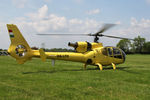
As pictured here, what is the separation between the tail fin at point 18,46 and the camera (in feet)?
46.1

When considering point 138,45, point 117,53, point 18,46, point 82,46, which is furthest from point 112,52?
point 138,45

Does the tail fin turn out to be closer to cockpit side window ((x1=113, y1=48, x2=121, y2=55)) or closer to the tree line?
cockpit side window ((x1=113, y1=48, x2=121, y2=55))

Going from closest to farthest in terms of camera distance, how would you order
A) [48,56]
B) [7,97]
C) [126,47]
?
1. [7,97]
2. [48,56]
3. [126,47]

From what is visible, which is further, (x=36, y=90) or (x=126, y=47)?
(x=126, y=47)

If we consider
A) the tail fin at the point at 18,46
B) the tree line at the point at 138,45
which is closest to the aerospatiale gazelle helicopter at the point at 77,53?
the tail fin at the point at 18,46

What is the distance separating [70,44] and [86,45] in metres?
1.76

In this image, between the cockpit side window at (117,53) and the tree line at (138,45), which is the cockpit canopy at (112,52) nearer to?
the cockpit side window at (117,53)

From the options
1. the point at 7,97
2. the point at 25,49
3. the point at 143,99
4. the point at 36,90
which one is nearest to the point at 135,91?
the point at 143,99

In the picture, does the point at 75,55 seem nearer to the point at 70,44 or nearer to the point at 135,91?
the point at 70,44

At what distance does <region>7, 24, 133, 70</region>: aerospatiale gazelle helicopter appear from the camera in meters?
Answer: 14.2

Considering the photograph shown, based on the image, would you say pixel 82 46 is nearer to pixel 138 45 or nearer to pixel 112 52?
pixel 112 52

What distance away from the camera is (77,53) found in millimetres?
17000

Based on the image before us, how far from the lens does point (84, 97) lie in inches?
269

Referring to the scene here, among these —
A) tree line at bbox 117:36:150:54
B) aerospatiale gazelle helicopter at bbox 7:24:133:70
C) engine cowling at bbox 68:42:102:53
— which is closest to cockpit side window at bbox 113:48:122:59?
aerospatiale gazelle helicopter at bbox 7:24:133:70
